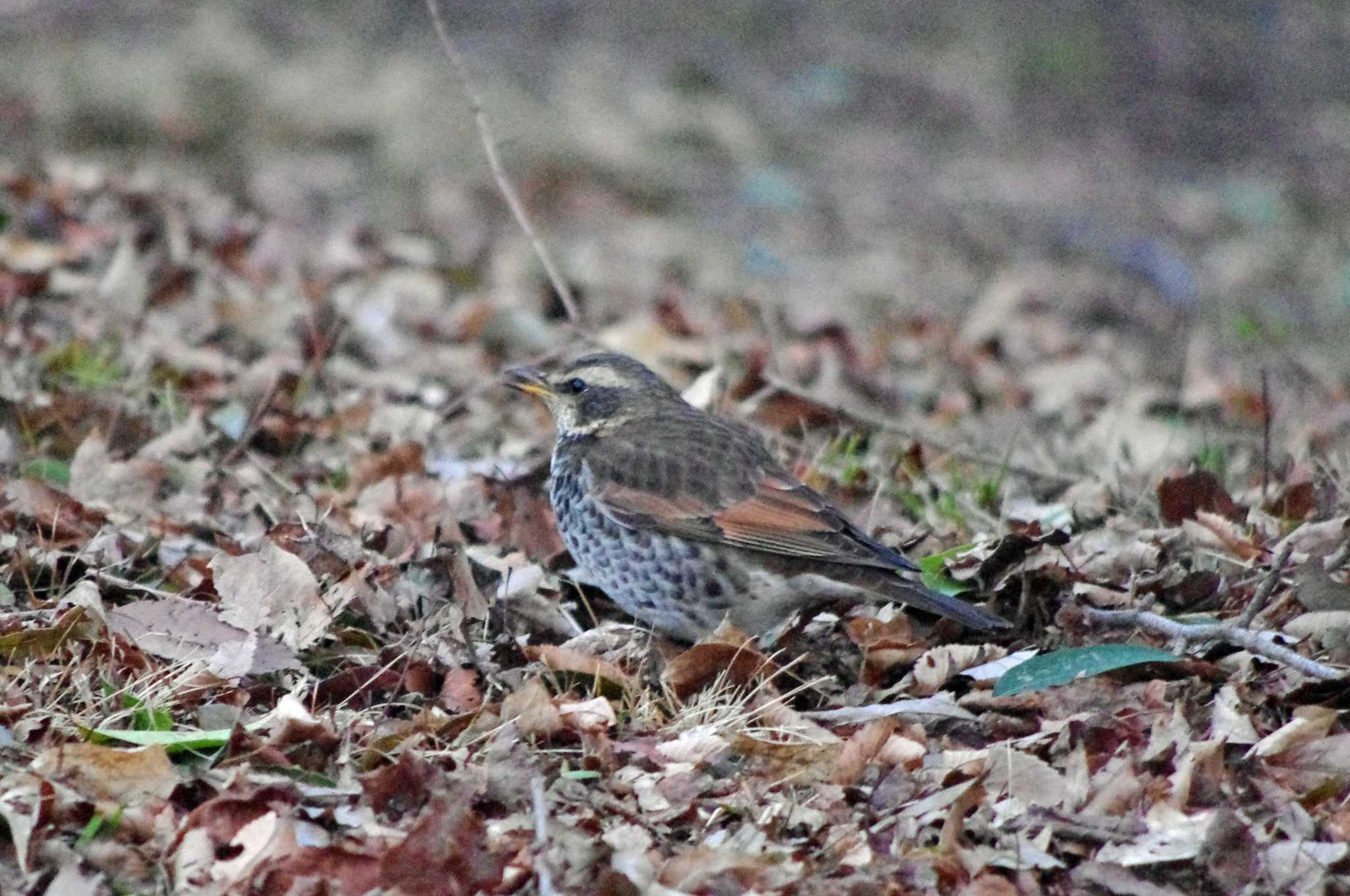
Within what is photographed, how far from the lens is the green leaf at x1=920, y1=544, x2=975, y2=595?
19.0 feet

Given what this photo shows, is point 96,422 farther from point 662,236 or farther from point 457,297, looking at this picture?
point 662,236

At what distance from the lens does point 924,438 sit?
293 inches

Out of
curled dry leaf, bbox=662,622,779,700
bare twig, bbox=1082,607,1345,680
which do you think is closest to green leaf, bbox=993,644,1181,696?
bare twig, bbox=1082,607,1345,680

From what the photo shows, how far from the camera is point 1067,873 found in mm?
4273

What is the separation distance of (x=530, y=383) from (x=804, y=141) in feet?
31.3

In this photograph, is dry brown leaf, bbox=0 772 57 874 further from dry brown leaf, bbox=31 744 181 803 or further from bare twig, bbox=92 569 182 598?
bare twig, bbox=92 569 182 598

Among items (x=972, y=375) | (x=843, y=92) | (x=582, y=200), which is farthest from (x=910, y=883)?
(x=843, y=92)

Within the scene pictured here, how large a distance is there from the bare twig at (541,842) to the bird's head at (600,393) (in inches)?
97.1

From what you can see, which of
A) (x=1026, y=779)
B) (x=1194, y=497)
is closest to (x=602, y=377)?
(x=1194, y=497)

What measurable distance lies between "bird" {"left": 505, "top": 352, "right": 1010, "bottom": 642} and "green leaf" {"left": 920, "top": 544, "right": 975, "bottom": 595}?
0.19 feet

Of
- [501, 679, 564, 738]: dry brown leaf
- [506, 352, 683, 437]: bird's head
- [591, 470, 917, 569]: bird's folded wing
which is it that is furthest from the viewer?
[506, 352, 683, 437]: bird's head

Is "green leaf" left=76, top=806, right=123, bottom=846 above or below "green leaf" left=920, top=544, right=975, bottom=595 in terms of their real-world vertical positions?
above

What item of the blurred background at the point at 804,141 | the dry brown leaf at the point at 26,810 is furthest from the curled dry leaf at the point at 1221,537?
the blurred background at the point at 804,141

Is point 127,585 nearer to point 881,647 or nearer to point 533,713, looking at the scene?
point 533,713
